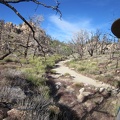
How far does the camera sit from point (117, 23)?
6.82 feet

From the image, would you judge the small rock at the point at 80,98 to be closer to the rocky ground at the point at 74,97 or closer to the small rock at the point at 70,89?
the rocky ground at the point at 74,97

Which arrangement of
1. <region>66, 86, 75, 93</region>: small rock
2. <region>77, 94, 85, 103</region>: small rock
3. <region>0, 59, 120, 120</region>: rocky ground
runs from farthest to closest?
<region>66, 86, 75, 93</region>: small rock
<region>77, 94, 85, 103</region>: small rock
<region>0, 59, 120, 120</region>: rocky ground

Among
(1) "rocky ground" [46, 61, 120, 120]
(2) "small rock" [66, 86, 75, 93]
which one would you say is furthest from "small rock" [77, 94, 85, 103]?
(2) "small rock" [66, 86, 75, 93]

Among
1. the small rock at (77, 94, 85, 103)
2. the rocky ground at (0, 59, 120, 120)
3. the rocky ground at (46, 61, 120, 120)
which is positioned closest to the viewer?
the rocky ground at (0, 59, 120, 120)

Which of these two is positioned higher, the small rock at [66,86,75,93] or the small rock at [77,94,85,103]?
the small rock at [66,86,75,93]

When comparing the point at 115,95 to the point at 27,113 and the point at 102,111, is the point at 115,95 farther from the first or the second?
the point at 27,113

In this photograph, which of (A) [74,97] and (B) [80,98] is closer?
(B) [80,98]

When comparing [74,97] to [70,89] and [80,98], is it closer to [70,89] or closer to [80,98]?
[80,98]

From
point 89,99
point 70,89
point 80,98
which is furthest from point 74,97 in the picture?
point 70,89

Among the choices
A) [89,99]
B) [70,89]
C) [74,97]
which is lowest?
[89,99]

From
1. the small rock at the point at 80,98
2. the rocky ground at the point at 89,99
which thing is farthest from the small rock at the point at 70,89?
the small rock at the point at 80,98

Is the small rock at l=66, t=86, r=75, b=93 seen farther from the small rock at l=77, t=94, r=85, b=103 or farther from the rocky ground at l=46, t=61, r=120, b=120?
the small rock at l=77, t=94, r=85, b=103

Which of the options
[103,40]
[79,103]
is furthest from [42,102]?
[103,40]

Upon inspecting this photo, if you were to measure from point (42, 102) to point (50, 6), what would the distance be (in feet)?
18.5
